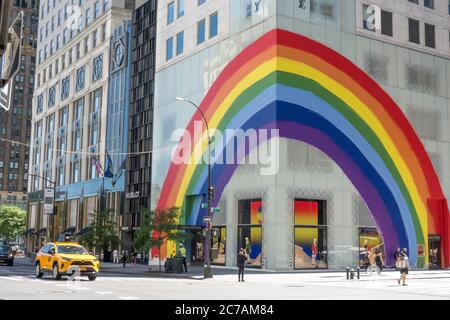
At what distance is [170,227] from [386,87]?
21748mm

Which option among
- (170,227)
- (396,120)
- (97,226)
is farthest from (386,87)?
(97,226)

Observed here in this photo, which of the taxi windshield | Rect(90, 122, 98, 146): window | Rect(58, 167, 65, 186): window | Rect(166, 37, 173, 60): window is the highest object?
Rect(166, 37, 173, 60): window

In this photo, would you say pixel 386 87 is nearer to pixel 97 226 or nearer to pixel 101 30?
pixel 97 226

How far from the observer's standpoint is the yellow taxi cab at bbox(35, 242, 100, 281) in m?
27.5

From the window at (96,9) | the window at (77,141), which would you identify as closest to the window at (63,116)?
the window at (77,141)

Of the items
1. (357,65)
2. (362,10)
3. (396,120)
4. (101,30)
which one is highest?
(101,30)

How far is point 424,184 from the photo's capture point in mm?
49125

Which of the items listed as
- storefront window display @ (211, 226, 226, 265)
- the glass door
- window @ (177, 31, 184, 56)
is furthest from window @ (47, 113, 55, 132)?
the glass door

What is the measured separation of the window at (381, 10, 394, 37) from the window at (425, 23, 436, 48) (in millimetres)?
4702

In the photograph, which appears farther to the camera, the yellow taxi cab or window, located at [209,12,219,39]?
window, located at [209,12,219,39]

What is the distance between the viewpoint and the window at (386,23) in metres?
48.6

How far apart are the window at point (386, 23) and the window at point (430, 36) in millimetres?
4702

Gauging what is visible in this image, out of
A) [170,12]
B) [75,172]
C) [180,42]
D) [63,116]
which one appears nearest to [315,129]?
[180,42]

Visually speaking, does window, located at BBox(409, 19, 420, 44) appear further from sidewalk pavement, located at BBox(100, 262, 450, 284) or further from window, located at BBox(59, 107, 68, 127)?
window, located at BBox(59, 107, 68, 127)
